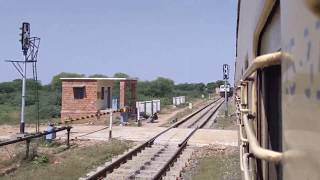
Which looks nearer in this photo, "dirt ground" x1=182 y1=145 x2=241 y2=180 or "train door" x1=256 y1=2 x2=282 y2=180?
"train door" x1=256 y1=2 x2=282 y2=180

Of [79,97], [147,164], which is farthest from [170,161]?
[79,97]

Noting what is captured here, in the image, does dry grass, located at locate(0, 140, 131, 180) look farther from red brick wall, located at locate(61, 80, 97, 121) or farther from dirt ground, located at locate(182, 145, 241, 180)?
red brick wall, located at locate(61, 80, 97, 121)

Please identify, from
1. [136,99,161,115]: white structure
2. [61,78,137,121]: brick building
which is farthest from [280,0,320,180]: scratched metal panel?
[61,78,137,121]: brick building

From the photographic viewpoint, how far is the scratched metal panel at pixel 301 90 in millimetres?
1062

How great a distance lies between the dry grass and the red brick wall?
1426 cm

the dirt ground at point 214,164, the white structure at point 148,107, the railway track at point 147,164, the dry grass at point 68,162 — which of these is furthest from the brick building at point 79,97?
the dirt ground at point 214,164

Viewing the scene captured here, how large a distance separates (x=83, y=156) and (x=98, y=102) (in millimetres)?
18023

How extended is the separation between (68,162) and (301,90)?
12468 mm

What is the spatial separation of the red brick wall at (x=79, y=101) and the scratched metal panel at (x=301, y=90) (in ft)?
100

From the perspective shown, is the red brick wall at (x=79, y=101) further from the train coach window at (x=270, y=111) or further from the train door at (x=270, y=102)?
the train coach window at (x=270, y=111)

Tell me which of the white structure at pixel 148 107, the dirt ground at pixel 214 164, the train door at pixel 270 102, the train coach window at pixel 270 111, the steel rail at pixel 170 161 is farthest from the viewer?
the white structure at pixel 148 107

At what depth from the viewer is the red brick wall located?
3161 centimetres

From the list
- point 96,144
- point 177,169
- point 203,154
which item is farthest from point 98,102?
point 177,169

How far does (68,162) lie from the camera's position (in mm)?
13172
